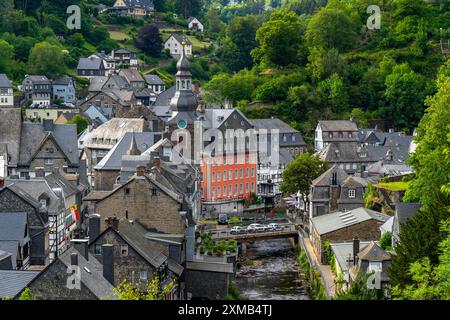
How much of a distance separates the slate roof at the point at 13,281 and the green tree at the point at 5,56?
96743 mm

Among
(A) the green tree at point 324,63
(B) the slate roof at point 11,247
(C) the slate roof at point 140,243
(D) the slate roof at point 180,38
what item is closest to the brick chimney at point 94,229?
(C) the slate roof at point 140,243

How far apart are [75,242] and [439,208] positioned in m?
14.2

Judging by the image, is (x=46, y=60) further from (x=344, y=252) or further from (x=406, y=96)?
(x=344, y=252)

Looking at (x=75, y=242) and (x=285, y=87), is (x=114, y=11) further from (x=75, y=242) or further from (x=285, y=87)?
(x=75, y=242)

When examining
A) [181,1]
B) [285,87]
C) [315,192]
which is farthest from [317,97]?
[181,1]

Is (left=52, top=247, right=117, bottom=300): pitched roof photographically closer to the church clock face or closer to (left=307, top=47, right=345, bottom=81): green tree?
the church clock face

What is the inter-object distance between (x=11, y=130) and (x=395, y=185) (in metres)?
29.3

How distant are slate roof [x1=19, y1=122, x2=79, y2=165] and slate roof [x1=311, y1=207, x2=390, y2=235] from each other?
2029 centimetres

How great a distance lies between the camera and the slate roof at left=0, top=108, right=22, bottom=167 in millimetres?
73387

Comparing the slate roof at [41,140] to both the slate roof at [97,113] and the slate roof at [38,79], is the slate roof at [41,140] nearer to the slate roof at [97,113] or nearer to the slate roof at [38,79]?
the slate roof at [97,113]

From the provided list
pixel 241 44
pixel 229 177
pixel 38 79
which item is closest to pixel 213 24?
pixel 241 44

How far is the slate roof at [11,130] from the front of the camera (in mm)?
73387

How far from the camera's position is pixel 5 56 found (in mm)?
129125

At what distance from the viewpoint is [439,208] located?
124ft
